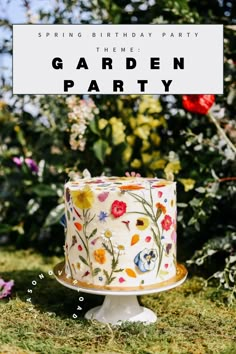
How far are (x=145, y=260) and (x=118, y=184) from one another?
11.9 inches

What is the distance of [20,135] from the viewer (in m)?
3.53

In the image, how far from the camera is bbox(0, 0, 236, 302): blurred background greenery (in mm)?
3035

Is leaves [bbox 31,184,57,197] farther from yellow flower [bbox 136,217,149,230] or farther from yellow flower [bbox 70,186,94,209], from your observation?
yellow flower [bbox 136,217,149,230]

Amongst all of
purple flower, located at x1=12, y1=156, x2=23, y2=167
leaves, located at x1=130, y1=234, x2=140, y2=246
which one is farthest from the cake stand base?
purple flower, located at x1=12, y1=156, x2=23, y2=167

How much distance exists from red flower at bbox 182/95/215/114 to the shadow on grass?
0.92 metres

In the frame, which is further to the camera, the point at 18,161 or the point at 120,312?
the point at 18,161

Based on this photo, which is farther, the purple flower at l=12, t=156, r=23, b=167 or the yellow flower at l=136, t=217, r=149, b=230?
the purple flower at l=12, t=156, r=23, b=167

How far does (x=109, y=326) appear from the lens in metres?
2.17

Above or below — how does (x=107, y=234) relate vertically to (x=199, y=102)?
below

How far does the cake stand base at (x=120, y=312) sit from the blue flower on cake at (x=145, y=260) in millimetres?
187

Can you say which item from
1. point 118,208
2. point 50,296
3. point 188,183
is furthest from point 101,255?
point 188,183

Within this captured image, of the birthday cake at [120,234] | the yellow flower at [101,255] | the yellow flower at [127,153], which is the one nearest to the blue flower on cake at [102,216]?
the birthday cake at [120,234]

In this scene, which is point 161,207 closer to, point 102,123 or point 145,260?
point 145,260

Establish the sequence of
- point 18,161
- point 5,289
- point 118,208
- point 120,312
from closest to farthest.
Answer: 1. point 118,208
2. point 120,312
3. point 5,289
4. point 18,161
